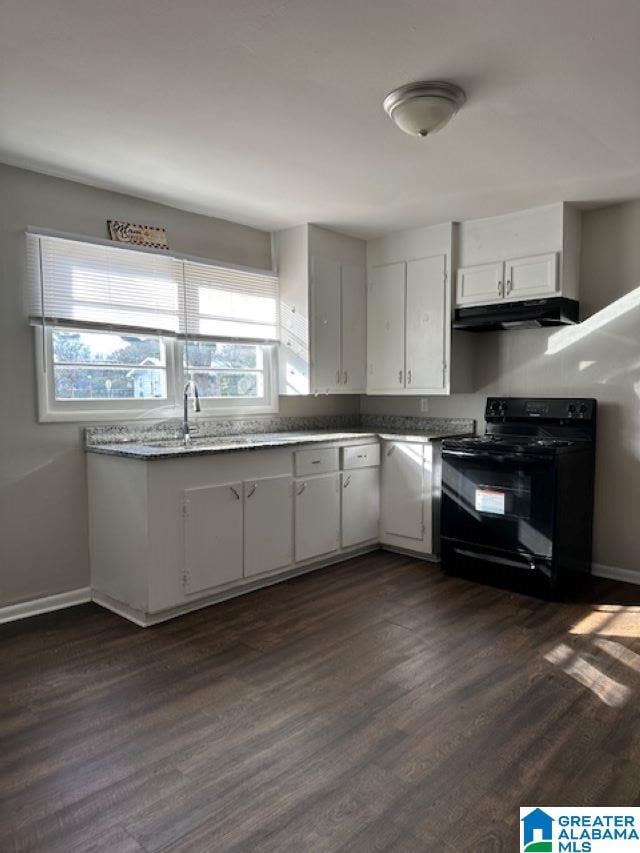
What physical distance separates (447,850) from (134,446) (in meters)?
2.49

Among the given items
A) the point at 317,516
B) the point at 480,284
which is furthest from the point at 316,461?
the point at 480,284

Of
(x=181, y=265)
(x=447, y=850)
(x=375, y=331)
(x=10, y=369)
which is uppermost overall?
(x=181, y=265)

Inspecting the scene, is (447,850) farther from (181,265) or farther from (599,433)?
(181,265)

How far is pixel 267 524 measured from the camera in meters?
3.60

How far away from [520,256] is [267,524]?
93.5 inches

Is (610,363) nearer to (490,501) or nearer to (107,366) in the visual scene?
(490,501)

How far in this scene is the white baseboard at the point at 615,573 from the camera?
3717 millimetres

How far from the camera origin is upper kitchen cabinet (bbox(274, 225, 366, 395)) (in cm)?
426

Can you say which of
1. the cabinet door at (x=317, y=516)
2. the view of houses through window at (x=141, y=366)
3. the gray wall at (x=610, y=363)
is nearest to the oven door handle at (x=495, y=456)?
the gray wall at (x=610, y=363)

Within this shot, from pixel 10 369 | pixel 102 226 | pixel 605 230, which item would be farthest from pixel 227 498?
pixel 605 230

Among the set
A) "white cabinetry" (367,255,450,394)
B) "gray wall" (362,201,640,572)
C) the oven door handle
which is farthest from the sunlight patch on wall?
the oven door handle

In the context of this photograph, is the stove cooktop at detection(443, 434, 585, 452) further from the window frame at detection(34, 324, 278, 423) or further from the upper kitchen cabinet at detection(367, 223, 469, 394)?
the window frame at detection(34, 324, 278, 423)

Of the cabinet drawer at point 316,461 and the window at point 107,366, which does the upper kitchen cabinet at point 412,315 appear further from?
the window at point 107,366

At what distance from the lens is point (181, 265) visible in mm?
3811
